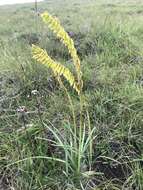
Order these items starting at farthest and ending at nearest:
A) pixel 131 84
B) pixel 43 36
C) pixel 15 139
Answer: pixel 43 36, pixel 131 84, pixel 15 139

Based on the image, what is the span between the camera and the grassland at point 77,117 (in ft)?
10.2

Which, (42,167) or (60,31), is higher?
(60,31)

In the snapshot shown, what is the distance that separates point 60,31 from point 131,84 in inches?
52.2

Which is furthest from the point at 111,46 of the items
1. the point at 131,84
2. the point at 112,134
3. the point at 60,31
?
the point at 60,31

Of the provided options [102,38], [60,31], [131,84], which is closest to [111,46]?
[102,38]

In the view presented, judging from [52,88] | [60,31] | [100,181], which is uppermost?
[60,31]

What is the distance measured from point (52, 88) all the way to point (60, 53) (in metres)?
1.12

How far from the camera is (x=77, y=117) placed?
3691 mm

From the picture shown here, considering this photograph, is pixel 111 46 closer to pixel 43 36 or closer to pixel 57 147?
pixel 43 36

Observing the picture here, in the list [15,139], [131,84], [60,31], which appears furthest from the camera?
[131,84]

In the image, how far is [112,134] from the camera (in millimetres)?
3402

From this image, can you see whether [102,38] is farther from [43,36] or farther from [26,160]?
[26,160]

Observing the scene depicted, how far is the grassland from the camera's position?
310 cm

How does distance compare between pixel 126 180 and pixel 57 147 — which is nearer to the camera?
pixel 126 180
